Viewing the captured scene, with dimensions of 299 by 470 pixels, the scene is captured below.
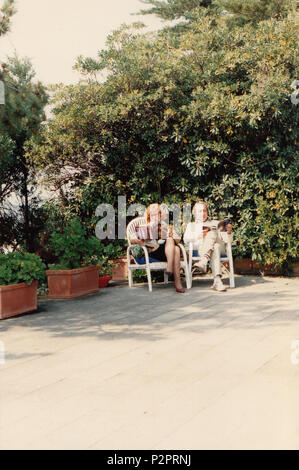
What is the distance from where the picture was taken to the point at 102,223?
8.19 meters

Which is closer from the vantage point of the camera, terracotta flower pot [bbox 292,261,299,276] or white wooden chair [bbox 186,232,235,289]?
white wooden chair [bbox 186,232,235,289]

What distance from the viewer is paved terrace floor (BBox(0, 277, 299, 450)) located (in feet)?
7.43

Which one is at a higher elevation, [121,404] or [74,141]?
[74,141]

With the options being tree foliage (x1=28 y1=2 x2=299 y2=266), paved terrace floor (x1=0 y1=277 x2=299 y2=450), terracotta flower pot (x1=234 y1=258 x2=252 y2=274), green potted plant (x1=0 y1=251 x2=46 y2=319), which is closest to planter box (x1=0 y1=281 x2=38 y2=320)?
green potted plant (x1=0 y1=251 x2=46 y2=319)

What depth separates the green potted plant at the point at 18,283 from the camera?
506 centimetres

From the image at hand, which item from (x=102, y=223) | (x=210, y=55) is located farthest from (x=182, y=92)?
(x=102, y=223)

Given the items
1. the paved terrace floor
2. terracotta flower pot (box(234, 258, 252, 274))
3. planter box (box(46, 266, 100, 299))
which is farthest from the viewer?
terracotta flower pot (box(234, 258, 252, 274))

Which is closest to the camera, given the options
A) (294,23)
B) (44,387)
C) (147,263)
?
(44,387)

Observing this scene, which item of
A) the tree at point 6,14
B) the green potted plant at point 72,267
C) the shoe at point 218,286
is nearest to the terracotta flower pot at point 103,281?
the green potted plant at point 72,267

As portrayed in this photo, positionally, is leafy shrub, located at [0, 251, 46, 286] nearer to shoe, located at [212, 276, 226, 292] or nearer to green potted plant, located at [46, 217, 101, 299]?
green potted plant, located at [46, 217, 101, 299]

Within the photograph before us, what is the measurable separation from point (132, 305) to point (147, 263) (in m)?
1.04

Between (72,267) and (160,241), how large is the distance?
1257mm

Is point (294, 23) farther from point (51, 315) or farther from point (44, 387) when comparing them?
point (44, 387)

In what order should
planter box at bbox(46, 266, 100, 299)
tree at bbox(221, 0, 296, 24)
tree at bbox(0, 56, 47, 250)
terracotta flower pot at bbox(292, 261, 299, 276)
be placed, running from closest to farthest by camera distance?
1. tree at bbox(0, 56, 47, 250)
2. planter box at bbox(46, 266, 100, 299)
3. terracotta flower pot at bbox(292, 261, 299, 276)
4. tree at bbox(221, 0, 296, 24)
